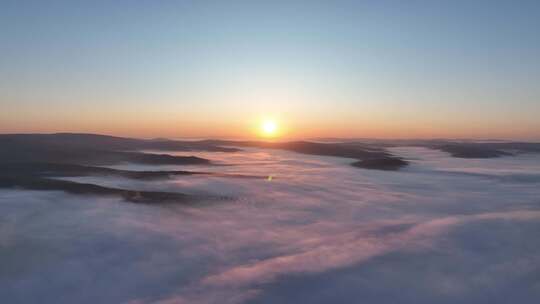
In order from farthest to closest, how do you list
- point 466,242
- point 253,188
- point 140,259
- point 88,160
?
point 88,160
point 253,188
point 466,242
point 140,259

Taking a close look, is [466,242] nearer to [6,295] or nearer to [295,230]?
[295,230]

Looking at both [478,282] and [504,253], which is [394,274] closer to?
[478,282]

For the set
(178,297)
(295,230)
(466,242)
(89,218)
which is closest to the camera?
(178,297)

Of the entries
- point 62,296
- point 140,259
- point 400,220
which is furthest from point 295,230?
point 62,296

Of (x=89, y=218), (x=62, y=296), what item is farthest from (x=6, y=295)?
(x=89, y=218)

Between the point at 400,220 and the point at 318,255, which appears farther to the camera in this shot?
the point at 400,220

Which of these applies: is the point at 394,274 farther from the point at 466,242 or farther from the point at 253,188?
the point at 253,188

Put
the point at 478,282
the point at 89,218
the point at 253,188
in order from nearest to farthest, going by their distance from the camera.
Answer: the point at 478,282 < the point at 89,218 < the point at 253,188

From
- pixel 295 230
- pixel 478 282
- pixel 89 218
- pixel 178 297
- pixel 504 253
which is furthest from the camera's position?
pixel 89 218
